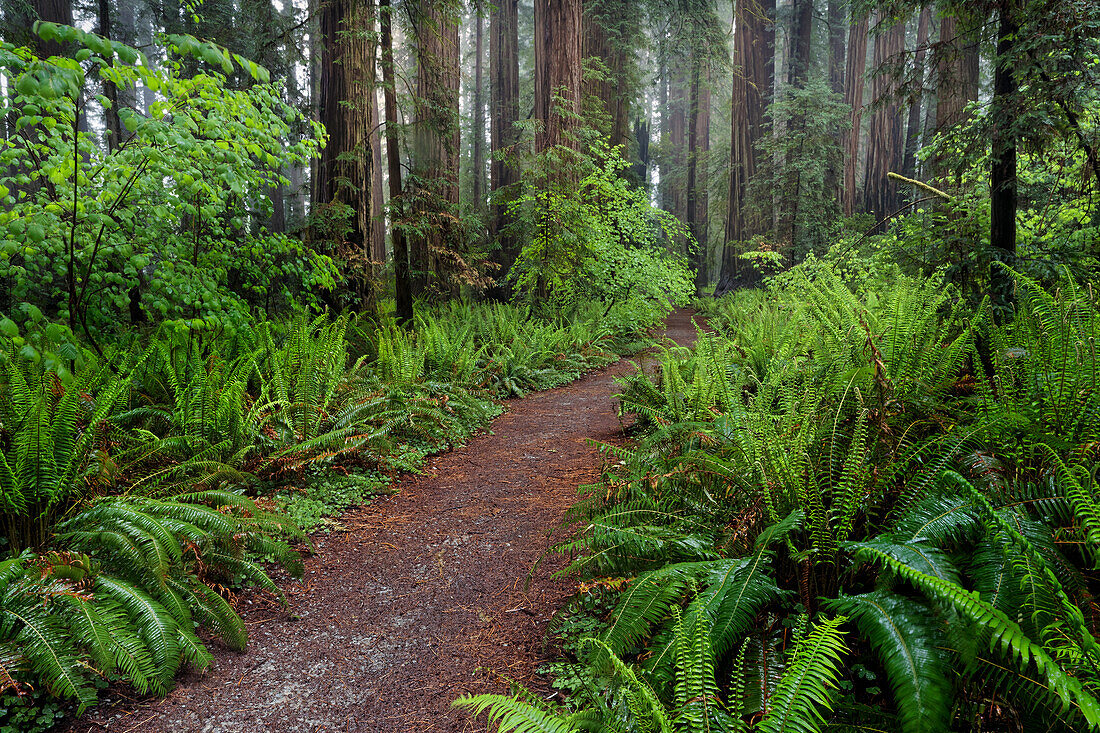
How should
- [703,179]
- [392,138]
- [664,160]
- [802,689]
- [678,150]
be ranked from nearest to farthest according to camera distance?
1. [802,689]
2. [392,138]
3. [703,179]
4. [678,150]
5. [664,160]

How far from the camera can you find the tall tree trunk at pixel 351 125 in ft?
20.8

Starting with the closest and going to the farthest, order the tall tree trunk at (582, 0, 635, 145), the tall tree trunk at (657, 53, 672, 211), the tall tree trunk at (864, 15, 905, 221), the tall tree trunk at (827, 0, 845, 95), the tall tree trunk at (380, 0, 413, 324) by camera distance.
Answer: the tall tree trunk at (380, 0, 413, 324) → the tall tree trunk at (582, 0, 635, 145) → the tall tree trunk at (864, 15, 905, 221) → the tall tree trunk at (827, 0, 845, 95) → the tall tree trunk at (657, 53, 672, 211)

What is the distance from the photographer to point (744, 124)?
1540cm

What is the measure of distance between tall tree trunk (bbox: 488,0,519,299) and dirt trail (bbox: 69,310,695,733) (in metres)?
7.55

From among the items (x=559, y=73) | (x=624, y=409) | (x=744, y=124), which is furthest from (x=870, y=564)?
(x=744, y=124)

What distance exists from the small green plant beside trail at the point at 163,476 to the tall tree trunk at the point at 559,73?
5670 mm

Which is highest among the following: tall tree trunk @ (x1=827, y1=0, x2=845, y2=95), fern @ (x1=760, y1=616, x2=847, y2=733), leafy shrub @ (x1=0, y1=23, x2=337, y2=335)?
tall tree trunk @ (x1=827, y1=0, x2=845, y2=95)

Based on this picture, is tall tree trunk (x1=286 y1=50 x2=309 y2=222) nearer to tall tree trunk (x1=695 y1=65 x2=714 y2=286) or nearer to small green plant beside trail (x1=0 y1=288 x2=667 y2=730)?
small green plant beside trail (x1=0 y1=288 x2=667 y2=730)

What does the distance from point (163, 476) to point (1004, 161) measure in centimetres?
595

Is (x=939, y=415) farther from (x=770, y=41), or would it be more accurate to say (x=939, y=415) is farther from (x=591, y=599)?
(x=770, y=41)

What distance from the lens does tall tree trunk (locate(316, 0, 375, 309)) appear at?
6348 mm

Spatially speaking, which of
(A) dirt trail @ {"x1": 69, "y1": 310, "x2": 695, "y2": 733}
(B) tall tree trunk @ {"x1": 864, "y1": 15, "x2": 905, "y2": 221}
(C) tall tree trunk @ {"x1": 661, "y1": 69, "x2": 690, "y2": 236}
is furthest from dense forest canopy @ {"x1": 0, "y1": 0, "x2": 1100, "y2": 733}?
(C) tall tree trunk @ {"x1": 661, "y1": 69, "x2": 690, "y2": 236}

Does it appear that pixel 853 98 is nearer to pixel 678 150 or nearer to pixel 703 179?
pixel 703 179

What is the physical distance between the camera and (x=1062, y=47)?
3576 millimetres
